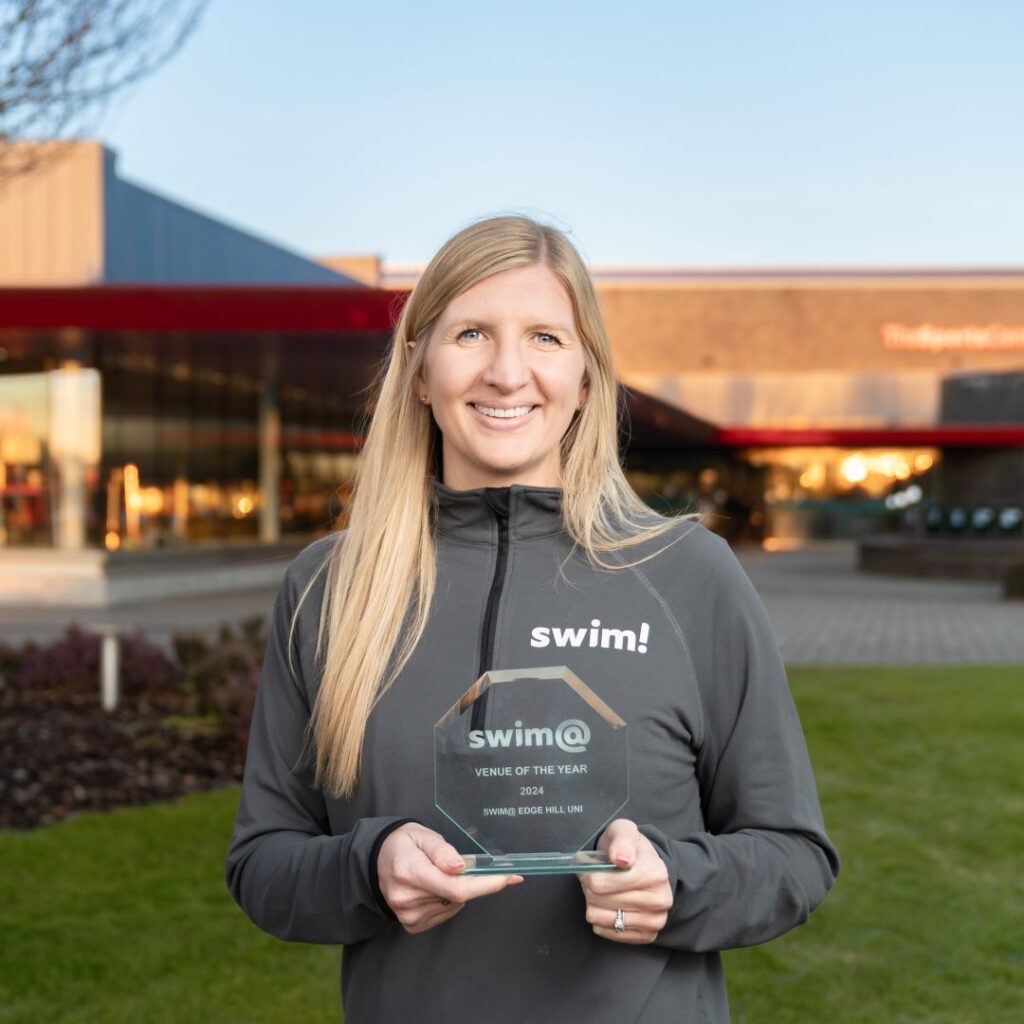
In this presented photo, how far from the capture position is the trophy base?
1524 mm

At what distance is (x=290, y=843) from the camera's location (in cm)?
192

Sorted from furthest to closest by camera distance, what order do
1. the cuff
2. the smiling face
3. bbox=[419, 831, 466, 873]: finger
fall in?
1. the smiling face
2. the cuff
3. bbox=[419, 831, 466, 873]: finger

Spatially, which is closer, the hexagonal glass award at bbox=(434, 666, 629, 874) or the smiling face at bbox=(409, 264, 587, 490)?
the hexagonal glass award at bbox=(434, 666, 629, 874)

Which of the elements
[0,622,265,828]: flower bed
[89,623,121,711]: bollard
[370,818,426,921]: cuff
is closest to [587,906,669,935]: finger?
[370,818,426,921]: cuff

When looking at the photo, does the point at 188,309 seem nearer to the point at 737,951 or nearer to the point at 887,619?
the point at 887,619

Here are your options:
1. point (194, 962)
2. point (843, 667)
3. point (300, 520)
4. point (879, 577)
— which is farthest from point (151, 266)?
point (194, 962)

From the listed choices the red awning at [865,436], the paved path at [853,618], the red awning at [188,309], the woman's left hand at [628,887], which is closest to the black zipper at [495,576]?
the woman's left hand at [628,887]

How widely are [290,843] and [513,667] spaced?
44 centimetres

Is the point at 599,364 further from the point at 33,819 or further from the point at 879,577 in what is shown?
the point at 879,577

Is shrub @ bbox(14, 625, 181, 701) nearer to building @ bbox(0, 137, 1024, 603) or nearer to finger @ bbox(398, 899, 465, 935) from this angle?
building @ bbox(0, 137, 1024, 603)

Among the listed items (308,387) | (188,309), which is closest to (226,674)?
(188,309)

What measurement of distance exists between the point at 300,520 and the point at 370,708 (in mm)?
24022

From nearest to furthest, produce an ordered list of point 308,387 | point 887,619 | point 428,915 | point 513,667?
point 428,915, point 513,667, point 887,619, point 308,387

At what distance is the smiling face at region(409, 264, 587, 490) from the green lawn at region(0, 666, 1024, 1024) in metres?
3.13
